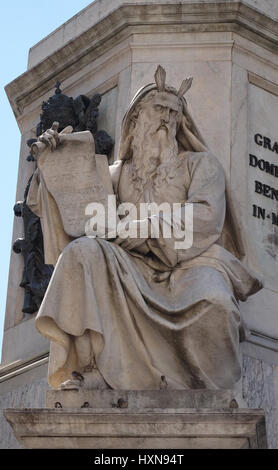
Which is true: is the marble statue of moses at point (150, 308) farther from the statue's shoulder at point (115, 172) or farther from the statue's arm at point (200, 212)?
the statue's shoulder at point (115, 172)

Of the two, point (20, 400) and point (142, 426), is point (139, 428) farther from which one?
point (20, 400)

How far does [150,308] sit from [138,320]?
0.13 m

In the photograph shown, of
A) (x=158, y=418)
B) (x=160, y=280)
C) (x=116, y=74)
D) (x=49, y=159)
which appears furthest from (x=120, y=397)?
(x=116, y=74)

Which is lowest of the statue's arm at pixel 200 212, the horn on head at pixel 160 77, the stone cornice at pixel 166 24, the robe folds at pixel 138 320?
the robe folds at pixel 138 320

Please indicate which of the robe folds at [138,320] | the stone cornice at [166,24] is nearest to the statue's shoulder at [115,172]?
the robe folds at [138,320]

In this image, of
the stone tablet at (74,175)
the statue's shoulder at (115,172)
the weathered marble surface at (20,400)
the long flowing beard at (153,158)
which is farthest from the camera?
the weathered marble surface at (20,400)

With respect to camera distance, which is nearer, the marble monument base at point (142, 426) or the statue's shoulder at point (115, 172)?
the marble monument base at point (142, 426)

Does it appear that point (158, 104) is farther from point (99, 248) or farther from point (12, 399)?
point (12, 399)

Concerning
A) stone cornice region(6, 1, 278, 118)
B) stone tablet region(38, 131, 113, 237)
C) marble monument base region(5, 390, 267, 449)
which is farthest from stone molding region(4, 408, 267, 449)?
stone cornice region(6, 1, 278, 118)

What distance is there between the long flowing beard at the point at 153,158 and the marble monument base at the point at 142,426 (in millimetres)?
2079

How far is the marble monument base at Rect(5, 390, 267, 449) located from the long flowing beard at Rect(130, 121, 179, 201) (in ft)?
6.82

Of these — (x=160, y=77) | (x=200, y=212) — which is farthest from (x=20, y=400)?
(x=160, y=77)

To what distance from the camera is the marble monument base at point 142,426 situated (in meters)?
8.16

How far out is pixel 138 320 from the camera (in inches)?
357
